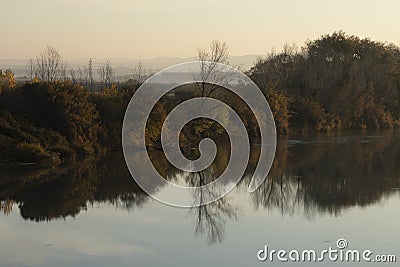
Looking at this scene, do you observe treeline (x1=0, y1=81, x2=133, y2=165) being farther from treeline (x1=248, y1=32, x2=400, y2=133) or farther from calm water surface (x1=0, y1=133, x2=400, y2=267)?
treeline (x1=248, y1=32, x2=400, y2=133)

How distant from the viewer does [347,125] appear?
136 ft

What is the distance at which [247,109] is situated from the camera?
3312 cm

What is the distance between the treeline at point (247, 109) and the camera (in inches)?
905

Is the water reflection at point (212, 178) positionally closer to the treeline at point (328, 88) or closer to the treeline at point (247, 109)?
the treeline at point (247, 109)

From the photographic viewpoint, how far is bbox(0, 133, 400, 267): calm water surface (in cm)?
1059

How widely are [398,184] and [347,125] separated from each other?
24412mm

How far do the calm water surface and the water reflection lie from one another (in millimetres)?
28

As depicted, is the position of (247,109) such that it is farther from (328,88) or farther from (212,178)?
(212,178)

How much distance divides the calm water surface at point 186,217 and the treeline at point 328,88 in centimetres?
1722

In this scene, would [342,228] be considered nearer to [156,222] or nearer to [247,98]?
[156,222]

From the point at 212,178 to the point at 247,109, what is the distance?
14.1m

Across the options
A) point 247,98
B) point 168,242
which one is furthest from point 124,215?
point 247,98

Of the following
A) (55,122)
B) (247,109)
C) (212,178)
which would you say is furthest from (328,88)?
(212,178)

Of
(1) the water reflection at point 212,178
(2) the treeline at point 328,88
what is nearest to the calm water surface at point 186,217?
(1) the water reflection at point 212,178
